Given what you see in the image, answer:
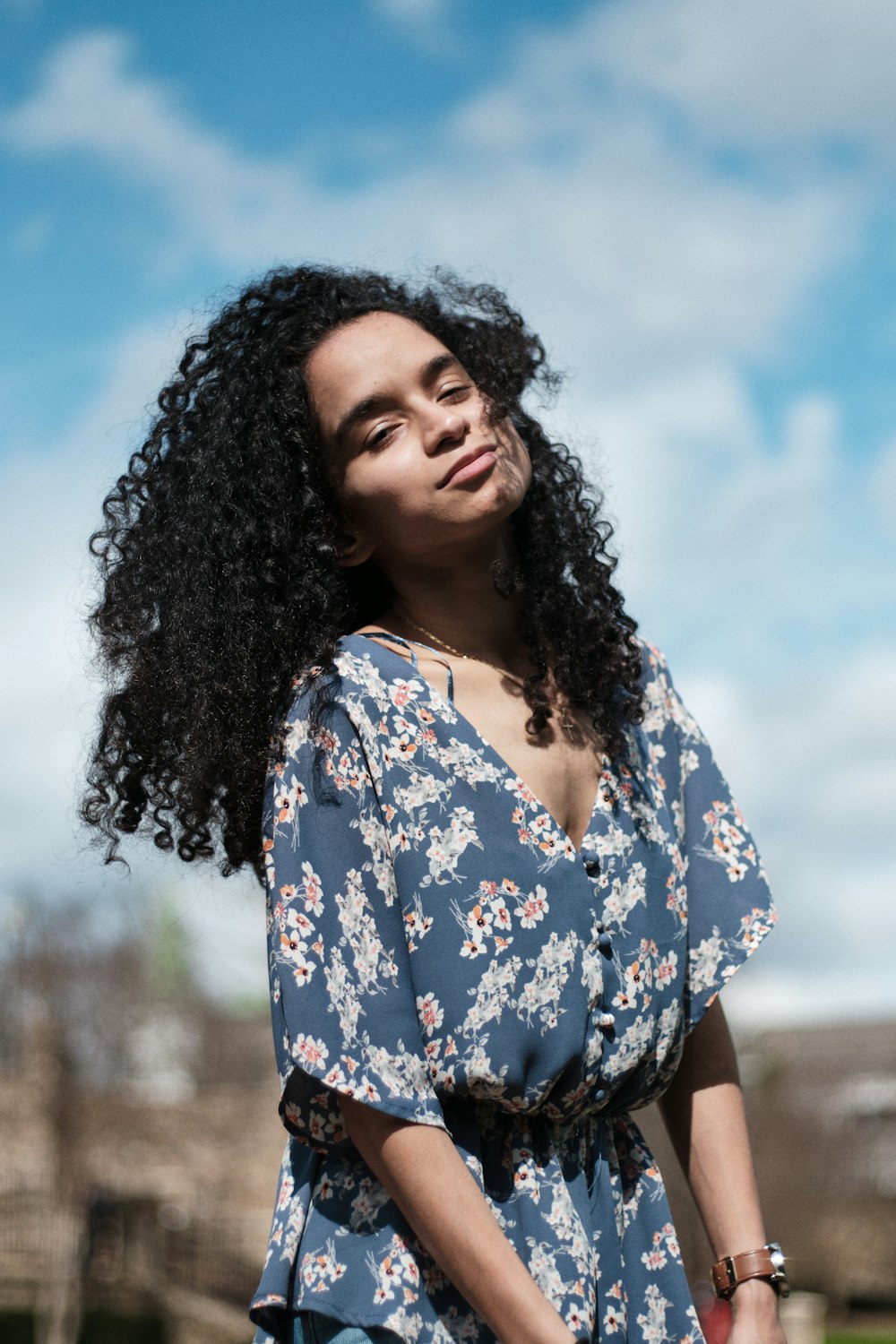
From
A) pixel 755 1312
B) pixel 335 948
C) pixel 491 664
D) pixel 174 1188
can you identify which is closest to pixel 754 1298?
pixel 755 1312

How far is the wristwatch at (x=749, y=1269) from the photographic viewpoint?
226 centimetres

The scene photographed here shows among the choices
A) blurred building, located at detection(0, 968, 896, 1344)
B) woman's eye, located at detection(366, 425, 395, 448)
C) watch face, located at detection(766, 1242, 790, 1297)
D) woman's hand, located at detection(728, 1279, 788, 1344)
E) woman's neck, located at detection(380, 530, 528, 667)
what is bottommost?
woman's hand, located at detection(728, 1279, 788, 1344)

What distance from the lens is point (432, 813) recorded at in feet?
7.07

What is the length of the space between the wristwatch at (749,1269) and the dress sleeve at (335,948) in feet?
1.95

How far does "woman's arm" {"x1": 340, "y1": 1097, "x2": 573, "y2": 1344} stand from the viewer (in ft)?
6.24

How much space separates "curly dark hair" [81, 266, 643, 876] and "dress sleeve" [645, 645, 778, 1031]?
12cm

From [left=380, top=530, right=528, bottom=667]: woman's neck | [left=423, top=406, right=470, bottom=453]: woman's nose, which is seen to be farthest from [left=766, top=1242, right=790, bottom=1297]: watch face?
[left=423, top=406, right=470, bottom=453]: woman's nose

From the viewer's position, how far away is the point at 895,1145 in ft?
155

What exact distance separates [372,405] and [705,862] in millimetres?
927

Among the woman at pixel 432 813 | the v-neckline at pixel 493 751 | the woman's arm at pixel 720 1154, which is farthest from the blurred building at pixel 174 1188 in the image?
the v-neckline at pixel 493 751

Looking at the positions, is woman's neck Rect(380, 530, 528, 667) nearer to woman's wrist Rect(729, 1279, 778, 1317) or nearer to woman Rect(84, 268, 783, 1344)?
woman Rect(84, 268, 783, 1344)

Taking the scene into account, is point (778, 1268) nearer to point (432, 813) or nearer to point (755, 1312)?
point (755, 1312)

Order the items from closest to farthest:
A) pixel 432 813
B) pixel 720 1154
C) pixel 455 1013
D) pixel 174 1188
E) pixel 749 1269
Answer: pixel 455 1013 < pixel 432 813 < pixel 749 1269 < pixel 720 1154 < pixel 174 1188

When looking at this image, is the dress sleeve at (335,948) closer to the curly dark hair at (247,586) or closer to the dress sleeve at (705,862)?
the curly dark hair at (247,586)
